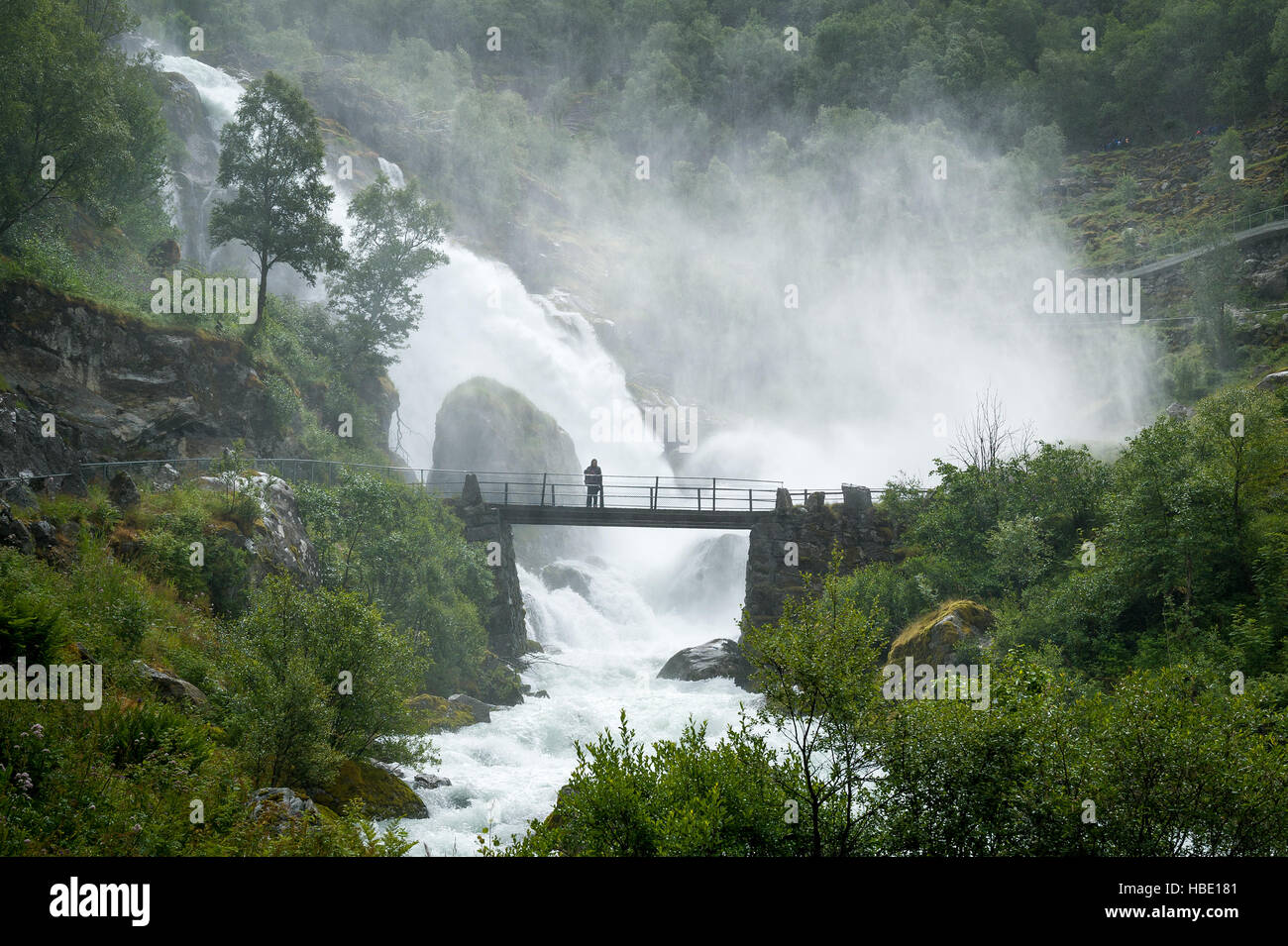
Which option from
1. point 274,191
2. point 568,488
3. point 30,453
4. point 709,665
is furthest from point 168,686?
point 568,488

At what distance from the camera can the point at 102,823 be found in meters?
12.4

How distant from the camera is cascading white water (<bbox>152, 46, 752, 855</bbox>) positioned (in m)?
25.4

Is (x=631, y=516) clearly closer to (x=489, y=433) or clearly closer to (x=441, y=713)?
(x=441, y=713)

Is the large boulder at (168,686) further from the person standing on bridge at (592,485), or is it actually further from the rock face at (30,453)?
the person standing on bridge at (592,485)

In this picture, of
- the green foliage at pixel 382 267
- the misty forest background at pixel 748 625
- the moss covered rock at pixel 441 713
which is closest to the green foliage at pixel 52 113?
the misty forest background at pixel 748 625

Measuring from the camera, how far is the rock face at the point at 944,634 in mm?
28519

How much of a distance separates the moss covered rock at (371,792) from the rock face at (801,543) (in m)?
22.9

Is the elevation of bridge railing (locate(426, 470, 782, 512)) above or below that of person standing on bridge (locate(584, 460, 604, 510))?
above

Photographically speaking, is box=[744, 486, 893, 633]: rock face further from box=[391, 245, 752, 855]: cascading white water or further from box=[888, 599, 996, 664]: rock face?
box=[888, 599, 996, 664]: rock face

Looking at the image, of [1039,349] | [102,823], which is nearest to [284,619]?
[102,823]

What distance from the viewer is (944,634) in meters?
28.8

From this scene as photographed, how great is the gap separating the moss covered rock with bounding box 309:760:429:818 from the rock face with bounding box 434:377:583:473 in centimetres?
3829

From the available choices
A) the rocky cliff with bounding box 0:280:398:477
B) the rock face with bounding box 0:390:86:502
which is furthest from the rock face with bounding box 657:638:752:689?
the rock face with bounding box 0:390:86:502

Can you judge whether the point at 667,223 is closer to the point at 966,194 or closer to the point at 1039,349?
the point at 966,194
